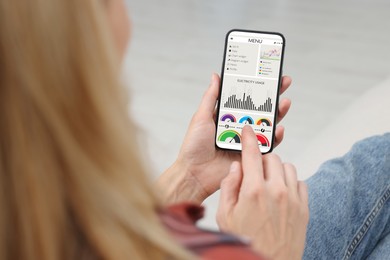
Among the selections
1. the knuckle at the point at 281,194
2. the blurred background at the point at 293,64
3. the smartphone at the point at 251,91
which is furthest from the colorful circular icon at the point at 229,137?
the blurred background at the point at 293,64

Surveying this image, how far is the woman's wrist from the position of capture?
1.05 meters

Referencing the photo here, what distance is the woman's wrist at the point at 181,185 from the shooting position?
105 centimetres

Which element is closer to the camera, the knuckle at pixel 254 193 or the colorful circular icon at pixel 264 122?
the knuckle at pixel 254 193

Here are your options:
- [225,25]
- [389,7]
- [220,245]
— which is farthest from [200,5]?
[220,245]

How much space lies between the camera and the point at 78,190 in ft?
1.65

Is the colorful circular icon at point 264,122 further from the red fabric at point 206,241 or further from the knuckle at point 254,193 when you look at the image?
the red fabric at point 206,241

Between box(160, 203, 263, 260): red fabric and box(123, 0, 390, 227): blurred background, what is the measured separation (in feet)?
3.00

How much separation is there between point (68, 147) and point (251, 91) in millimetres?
665

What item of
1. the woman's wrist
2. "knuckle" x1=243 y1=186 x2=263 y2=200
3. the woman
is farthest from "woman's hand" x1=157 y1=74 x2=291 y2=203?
the woman

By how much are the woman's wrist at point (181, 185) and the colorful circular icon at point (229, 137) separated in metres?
0.07

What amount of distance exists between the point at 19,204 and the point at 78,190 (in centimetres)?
4

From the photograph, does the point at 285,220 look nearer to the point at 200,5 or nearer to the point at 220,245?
the point at 220,245

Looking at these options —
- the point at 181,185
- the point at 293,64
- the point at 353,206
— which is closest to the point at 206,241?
the point at 181,185

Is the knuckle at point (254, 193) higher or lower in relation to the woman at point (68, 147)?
lower
